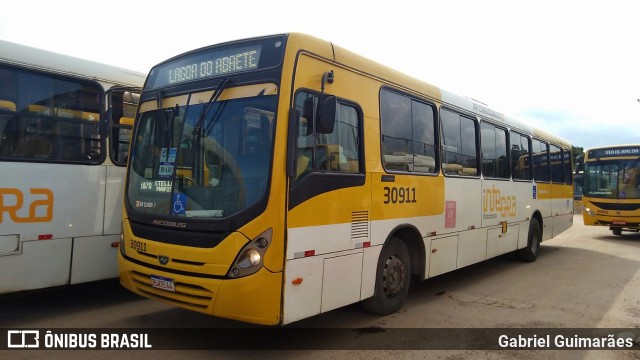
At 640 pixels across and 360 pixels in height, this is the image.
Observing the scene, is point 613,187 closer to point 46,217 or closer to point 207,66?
point 207,66

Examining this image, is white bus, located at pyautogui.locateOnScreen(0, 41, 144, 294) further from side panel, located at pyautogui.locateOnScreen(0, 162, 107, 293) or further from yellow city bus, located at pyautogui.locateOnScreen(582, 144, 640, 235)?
yellow city bus, located at pyautogui.locateOnScreen(582, 144, 640, 235)

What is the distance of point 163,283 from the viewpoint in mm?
4430

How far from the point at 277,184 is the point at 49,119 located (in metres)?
3.34

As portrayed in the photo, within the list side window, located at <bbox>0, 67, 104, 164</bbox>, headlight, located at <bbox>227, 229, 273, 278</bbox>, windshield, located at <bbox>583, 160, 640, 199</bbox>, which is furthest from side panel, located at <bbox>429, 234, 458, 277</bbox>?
windshield, located at <bbox>583, 160, 640, 199</bbox>

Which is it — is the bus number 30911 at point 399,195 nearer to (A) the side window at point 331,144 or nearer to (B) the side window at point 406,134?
(B) the side window at point 406,134

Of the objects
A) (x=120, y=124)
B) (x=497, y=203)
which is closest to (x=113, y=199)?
(x=120, y=124)

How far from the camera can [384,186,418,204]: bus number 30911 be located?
18.1 ft

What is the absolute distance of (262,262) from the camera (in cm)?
398

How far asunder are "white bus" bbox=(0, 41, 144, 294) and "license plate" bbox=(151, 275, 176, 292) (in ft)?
5.99

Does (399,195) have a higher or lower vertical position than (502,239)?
higher

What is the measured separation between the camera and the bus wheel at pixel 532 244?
10367mm

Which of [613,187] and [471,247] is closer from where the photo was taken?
[471,247]

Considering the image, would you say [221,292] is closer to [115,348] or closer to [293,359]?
[293,359]

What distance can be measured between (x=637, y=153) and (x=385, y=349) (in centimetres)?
1508
